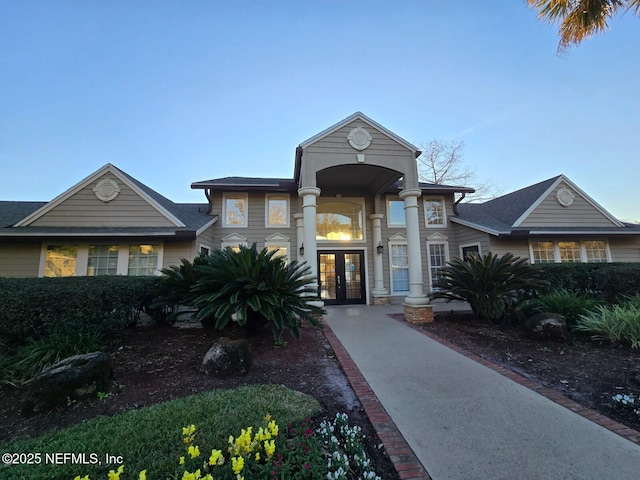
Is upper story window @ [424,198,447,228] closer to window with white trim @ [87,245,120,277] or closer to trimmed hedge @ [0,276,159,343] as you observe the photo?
trimmed hedge @ [0,276,159,343]

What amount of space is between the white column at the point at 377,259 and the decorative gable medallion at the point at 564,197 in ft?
21.6

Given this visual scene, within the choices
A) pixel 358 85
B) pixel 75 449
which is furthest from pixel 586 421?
pixel 358 85

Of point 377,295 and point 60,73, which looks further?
point 377,295

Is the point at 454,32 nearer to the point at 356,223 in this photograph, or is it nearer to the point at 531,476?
the point at 356,223

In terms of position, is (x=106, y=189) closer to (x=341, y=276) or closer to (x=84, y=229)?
(x=84, y=229)

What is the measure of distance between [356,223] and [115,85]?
9519 millimetres

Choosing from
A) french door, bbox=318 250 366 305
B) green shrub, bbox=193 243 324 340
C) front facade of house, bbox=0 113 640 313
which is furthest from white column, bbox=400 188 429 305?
green shrub, bbox=193 243 324 340

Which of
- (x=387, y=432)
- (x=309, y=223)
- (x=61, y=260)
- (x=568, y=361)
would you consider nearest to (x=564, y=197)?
(x=568, y=361)

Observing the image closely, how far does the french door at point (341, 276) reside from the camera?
34.8 ft

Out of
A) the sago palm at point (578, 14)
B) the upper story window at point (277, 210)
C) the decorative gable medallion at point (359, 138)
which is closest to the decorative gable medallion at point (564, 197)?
the sago palm at point (578, 14)

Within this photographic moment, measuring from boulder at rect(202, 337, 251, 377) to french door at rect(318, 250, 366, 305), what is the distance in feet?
22.3

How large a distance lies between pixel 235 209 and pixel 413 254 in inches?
260

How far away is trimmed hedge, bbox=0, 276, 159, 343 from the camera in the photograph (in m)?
4.02

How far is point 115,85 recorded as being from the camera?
8.94m
